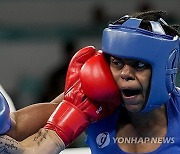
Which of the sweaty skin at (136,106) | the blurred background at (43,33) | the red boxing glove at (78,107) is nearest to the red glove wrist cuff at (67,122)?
the red boxing glove at (78,107)

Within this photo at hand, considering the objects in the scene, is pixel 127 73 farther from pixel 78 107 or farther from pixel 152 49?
pixel 78 107

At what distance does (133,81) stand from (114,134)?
25 cm

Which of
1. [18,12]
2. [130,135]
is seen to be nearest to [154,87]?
[130,135]

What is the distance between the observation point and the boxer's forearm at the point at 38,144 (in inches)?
55.2

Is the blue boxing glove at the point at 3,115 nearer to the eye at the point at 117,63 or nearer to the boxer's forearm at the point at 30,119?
the boxer's forearm at the point at 30,119

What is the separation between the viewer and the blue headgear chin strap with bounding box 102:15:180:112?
146 cm

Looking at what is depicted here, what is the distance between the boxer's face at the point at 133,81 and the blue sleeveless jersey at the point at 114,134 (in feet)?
0.52

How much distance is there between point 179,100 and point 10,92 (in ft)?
7.67

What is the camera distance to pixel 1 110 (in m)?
1.34

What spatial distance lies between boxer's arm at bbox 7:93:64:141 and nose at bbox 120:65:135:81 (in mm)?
324

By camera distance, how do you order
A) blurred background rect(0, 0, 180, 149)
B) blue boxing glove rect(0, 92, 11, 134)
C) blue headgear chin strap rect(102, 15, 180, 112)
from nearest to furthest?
blue boxing glove rect(0, 92, 11, 134) → blue headgear chin strap rect(102, 15, 180, 112) → blurred background rect(0, 0, 180, 149)

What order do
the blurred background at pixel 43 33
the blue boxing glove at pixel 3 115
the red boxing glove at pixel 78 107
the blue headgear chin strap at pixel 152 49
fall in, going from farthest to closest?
the blurred background at pixel 43 33
the red boxing glove at pixel 78 107
the blue headgear chin strap at pixel 152 49
the blue boxing glove at pixel 3 115

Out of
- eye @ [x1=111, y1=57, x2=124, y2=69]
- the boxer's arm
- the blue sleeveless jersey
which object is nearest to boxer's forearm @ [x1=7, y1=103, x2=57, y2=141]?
the boxer's arm

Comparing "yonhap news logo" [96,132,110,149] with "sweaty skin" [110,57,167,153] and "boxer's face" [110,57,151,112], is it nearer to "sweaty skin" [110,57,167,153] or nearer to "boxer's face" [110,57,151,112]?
"sweaty skin" [110,57,167,153]
